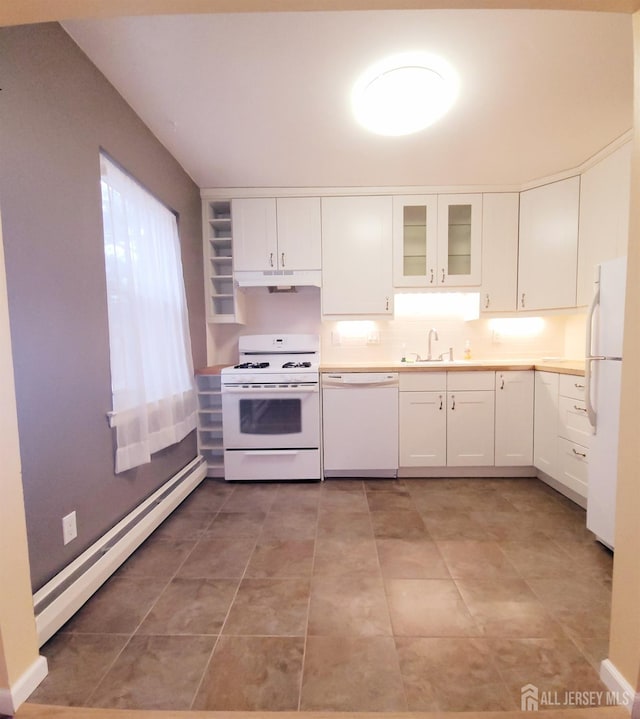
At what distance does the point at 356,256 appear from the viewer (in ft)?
9.14

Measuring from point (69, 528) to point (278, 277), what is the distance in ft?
7.16

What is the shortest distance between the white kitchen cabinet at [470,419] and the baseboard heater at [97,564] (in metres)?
2.17

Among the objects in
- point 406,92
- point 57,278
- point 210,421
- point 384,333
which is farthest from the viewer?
point 384,333

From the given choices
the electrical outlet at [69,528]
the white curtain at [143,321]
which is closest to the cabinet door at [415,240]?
the white curtain at [143,321]

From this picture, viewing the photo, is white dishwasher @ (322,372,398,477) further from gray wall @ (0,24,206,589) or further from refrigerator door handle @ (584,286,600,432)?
gray wall @ (0,24,206,589)

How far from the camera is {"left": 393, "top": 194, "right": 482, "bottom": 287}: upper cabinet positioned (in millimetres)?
2732

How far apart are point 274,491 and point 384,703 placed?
5.16 feet

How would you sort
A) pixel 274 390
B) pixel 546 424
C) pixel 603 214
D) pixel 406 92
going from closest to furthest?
pixel 406 92
pixel 603 214
pixel 546 424
pixel 274 390

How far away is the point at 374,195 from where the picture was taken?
8.98ft

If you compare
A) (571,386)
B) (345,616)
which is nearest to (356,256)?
(571,386)

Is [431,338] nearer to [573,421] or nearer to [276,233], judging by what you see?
[573,421]

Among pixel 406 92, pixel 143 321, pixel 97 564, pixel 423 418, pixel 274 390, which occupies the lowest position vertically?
pixel 97 564

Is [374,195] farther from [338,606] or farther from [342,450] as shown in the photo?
[338,606]

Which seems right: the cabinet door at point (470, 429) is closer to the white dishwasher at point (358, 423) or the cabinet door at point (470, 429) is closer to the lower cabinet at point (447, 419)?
the lower cabinet at point (447, 419)
